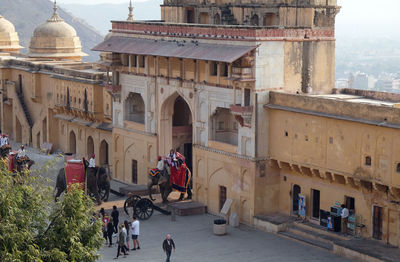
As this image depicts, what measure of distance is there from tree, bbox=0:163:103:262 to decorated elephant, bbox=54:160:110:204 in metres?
12.1

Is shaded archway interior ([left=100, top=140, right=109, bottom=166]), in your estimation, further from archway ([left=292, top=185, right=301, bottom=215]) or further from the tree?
the tree

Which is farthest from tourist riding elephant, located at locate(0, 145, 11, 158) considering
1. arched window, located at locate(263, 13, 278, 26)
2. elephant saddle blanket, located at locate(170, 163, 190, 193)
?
arched window, located at locate(263, 13, 278, 26)

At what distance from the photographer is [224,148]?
30.2 m

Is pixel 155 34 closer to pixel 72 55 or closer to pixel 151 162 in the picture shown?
pixel 151 162

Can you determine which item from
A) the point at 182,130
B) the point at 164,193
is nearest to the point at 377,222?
the point at 164,193

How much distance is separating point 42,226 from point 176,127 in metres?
16.0

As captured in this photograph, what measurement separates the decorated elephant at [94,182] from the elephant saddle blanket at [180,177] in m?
2.70

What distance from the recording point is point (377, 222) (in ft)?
85.2

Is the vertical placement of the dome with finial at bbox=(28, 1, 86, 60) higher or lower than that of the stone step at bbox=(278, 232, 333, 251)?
higher

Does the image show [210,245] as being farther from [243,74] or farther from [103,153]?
[103,153]

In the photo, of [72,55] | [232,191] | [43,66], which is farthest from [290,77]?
[72,55]

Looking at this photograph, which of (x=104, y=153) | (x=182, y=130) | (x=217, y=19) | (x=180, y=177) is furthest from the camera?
(x=104, y=153)

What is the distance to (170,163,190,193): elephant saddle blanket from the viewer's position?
31.0 metres

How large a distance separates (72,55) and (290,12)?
2181 cm
